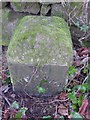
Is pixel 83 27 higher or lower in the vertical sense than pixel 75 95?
higher

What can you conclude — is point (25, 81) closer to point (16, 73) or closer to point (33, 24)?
point (16, 73)

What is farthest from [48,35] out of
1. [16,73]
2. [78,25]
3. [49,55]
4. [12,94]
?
[78,25]

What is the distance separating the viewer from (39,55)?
208 cm

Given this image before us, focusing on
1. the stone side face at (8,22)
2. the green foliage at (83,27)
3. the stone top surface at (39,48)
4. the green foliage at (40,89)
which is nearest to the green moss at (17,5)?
the stone side face at (8,22)

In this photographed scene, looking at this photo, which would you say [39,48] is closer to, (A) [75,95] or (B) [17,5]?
(A) [75,95]

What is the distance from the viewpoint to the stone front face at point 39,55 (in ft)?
6.81

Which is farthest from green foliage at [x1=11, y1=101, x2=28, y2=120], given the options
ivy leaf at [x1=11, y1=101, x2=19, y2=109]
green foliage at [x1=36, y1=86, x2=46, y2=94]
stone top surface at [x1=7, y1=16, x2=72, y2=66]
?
stone top surface at [x1=7, y1=16, x2=72, y2=66]

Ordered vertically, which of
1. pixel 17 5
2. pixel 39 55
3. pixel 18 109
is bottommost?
pixel 18 109

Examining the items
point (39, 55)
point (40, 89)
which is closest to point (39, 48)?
point (39, 55)

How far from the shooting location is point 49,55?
6.82 feet

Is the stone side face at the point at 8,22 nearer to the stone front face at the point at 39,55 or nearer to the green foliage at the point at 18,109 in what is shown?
the stone front face at the point at 39,55

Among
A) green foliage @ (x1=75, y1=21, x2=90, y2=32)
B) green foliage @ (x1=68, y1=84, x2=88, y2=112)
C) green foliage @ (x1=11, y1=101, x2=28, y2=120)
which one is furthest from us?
green foliage @ (x1=75, y1=21, x2=90, y2=32)

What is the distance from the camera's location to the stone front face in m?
2.08

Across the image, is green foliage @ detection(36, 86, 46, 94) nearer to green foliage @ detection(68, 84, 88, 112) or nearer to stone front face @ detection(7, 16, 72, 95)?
stone front face @ detection(7, 16, 72, 95)
